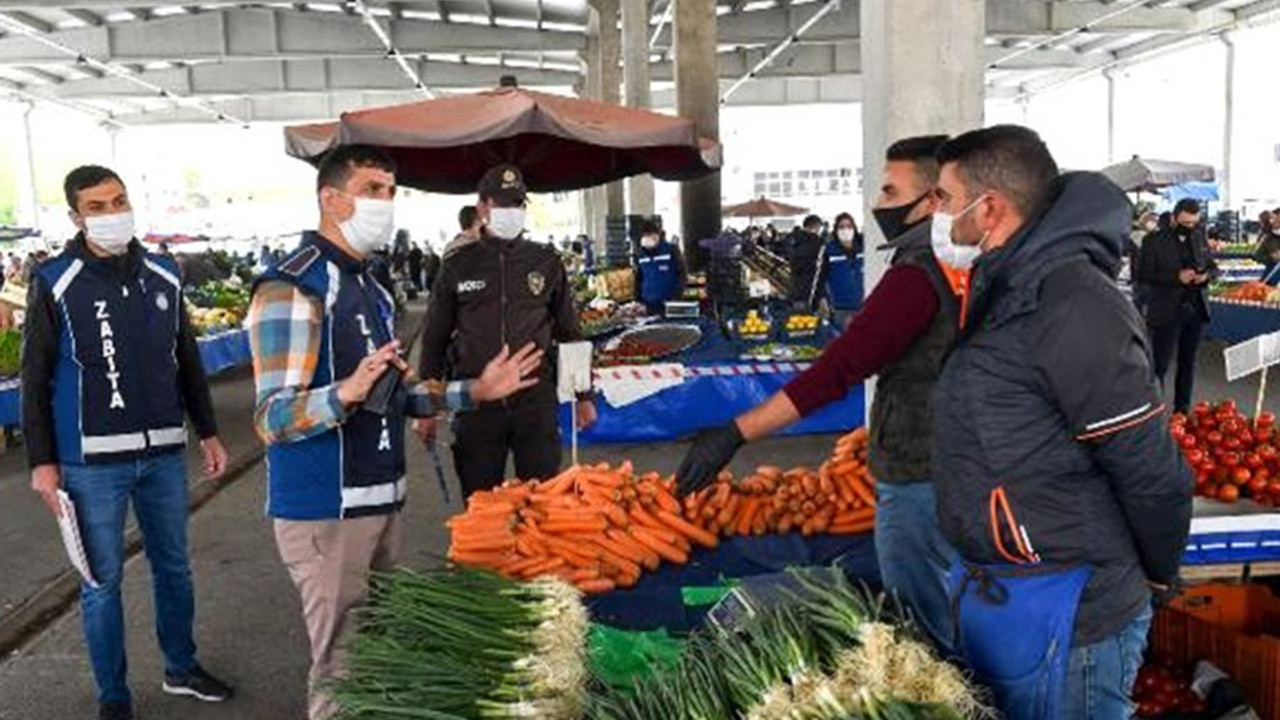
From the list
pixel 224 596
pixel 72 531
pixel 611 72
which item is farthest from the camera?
pixel 611 72

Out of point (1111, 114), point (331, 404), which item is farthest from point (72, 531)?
point (1111, 114)

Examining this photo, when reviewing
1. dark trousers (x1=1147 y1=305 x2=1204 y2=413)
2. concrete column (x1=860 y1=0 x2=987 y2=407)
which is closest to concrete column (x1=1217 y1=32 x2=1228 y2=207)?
dark trousers (x1=1147 y1=305 x2=1204 y2=413)

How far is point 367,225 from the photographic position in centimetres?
300

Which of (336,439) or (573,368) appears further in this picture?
(573,368)

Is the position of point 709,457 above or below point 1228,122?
below

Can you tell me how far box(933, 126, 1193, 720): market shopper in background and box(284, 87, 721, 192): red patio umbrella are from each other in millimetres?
4391

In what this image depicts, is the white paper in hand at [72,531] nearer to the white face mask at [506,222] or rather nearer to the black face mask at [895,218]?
the white face mask at [506,222]

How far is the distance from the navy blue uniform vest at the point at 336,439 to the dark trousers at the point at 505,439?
1.38 meters

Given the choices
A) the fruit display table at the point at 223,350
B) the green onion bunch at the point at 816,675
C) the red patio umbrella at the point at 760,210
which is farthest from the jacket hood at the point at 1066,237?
the red patio umbrella at the point at 760,210

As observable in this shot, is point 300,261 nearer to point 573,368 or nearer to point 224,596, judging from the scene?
point 573,368

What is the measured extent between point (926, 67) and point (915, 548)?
10.0 ft

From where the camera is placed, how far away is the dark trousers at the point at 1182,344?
30.3 feet

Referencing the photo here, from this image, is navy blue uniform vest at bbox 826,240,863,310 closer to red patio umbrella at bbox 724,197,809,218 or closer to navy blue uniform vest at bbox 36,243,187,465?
navy blue uniform vest at bbox 36,243,187,465

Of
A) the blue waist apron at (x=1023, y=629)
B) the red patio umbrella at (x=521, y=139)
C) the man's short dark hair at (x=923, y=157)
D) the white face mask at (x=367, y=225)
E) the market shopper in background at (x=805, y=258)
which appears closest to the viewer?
the blue waist apron at (x=1023, y=629)
